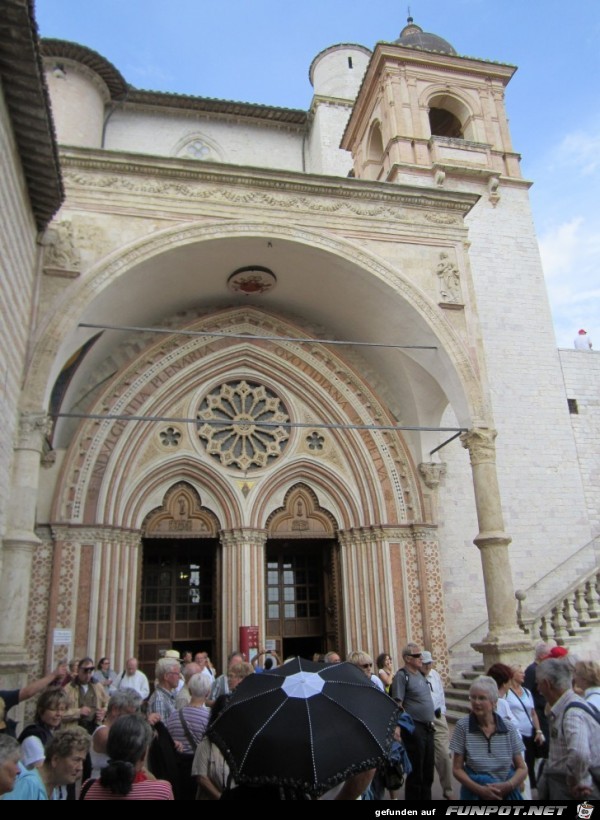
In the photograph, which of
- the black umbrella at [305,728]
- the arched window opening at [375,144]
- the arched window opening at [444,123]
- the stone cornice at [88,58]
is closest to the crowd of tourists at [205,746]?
the black umbrella at [305,728]

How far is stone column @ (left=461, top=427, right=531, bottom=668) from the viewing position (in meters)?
9.48

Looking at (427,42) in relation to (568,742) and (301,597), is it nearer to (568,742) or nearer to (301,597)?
(301,597)

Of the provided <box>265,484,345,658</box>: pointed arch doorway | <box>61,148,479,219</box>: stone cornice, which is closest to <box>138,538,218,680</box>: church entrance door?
<box>265,484,345,658</box>: pointed arch doorway

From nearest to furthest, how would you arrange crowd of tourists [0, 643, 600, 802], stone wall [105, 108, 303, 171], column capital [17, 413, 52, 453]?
crowd of tourists [0, 643, 600, 802]
column capital [17, 413, 52, 453]
stone wall [105, 108, 303, 171]

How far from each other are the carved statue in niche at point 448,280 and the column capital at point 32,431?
21.4ft

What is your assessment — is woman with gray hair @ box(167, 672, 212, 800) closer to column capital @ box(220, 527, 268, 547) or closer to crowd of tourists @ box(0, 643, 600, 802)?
crowd of tourists @ box(0, 643, 600, 802)

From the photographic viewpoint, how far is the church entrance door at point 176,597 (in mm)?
11742

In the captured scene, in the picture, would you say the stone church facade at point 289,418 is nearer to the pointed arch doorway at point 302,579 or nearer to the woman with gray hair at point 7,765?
the pointed arch doorway at point 302,579

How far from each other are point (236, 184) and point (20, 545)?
6361 millimetres

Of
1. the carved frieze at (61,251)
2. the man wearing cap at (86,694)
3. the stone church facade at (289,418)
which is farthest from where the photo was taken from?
the stone church facade at (289,418)

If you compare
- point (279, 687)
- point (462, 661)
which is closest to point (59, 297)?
point (279, 687)

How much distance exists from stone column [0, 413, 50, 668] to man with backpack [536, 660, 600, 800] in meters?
6.12

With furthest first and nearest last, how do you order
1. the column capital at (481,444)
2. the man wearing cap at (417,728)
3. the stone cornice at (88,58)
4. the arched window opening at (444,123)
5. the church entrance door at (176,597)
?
the arched window opening at (444,123) < the stone cornice at (88,58) < the church entrance door at (176,597) < the column capital at (481,444) < the man wearing cap at (417,728)

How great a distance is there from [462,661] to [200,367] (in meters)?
6.82
